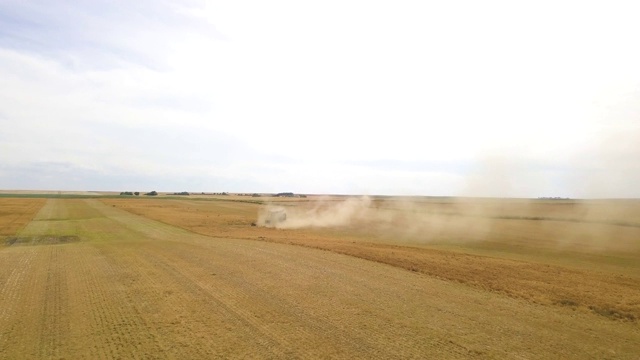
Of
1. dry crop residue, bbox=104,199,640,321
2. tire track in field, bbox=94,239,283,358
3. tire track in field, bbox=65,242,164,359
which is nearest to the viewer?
tire track in field, bbox=65,242,164,359

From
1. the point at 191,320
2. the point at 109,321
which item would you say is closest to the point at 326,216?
the point at 191,320

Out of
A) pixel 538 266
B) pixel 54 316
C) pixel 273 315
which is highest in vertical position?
pixel 538 266

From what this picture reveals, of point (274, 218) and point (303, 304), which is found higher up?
point (274, 218)

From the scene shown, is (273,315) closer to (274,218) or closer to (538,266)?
(538,266)

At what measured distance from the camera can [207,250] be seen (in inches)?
1068

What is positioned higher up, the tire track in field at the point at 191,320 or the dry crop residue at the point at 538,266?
the dry crop residue at the point at 538,266

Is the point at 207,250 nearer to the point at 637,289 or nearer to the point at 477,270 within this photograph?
the point at 477,270

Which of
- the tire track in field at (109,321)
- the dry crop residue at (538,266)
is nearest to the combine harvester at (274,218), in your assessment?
the dry crop residue at (538,266)

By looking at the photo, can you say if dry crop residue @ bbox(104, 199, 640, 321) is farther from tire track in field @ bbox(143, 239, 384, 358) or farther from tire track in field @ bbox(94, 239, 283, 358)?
tire track in field @ bbox(94, 239, 283, 358)

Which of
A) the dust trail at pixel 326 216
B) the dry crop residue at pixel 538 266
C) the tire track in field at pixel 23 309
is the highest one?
the dust trail at pixel 326 216

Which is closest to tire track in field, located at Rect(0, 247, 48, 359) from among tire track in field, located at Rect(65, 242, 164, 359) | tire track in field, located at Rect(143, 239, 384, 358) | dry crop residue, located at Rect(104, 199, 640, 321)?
tire track in field, located at Rect(65, 242, 164, 359)

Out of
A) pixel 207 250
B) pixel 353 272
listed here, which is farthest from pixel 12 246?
pixel 353 272

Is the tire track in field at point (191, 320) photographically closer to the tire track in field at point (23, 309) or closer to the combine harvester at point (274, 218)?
the tire track in field at point (23, 309)

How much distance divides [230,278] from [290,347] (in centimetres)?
844
